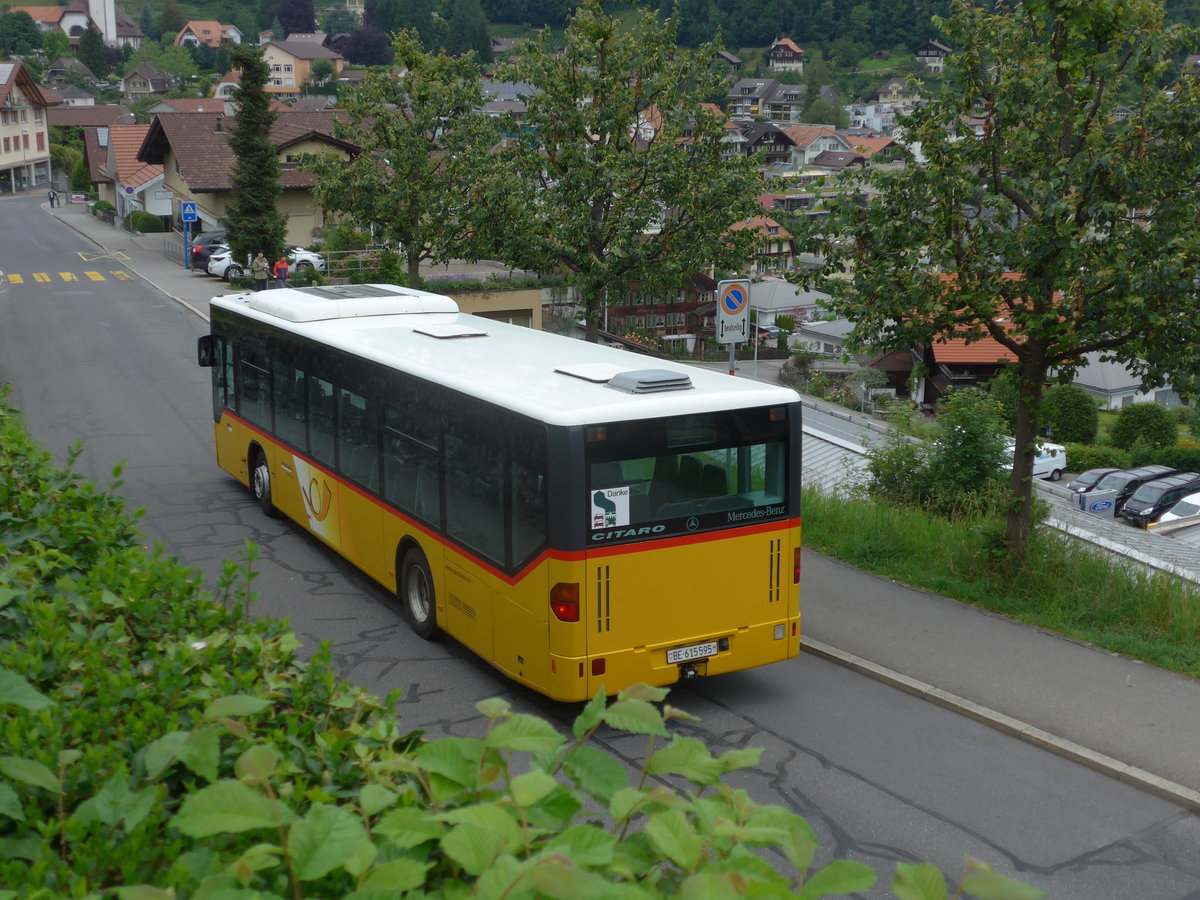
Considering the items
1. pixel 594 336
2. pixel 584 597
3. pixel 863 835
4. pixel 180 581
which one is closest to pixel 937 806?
pixel 863 835

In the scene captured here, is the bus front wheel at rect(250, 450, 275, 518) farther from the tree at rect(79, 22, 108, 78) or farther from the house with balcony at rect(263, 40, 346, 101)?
the house with balcony at rect(263, 40, 346, 101)

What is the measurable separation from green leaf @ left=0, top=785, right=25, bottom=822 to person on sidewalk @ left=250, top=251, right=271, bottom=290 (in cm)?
3773

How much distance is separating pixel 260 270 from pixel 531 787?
41.6 metres

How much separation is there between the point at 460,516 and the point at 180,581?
4.74 meters

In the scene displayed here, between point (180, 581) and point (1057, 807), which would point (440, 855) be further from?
point (1057, 807)

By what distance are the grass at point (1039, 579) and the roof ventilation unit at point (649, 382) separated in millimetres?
4449

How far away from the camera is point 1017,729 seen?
29.1ft

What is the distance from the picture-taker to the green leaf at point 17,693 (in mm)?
2758

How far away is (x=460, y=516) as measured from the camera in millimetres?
9766

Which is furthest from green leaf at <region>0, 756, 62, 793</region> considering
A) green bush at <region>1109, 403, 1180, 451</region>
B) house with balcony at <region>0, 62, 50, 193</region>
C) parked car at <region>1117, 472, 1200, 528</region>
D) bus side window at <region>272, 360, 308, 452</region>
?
house with balcony at <region>0, 62, 50, 193</region>

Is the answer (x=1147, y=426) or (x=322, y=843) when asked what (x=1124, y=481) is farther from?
(x=322, y=843)

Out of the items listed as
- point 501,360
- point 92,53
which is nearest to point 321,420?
point 501,360

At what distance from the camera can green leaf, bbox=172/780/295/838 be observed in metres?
2.32

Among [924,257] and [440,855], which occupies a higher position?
[924,257]
